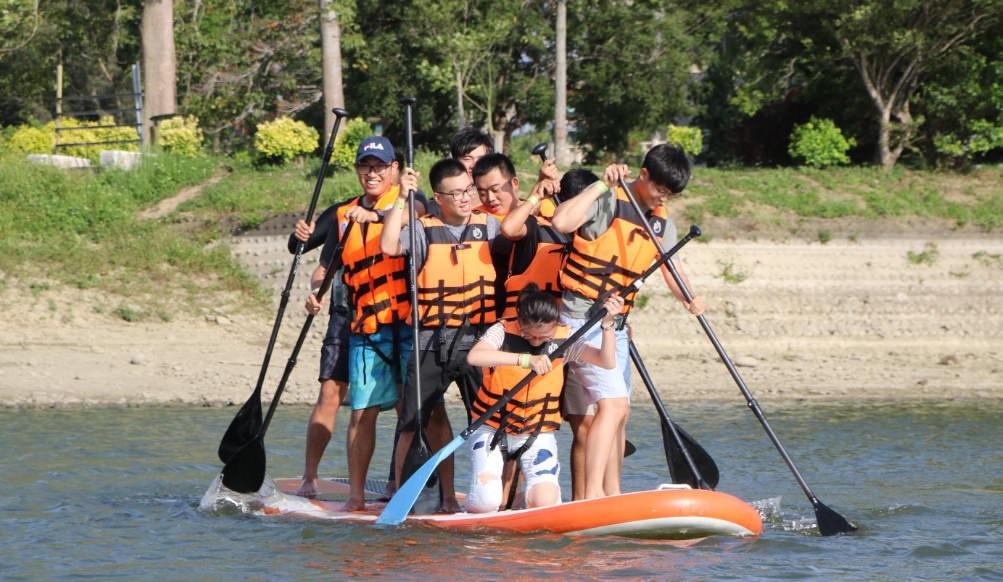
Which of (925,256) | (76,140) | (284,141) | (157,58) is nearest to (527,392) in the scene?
(925,256)

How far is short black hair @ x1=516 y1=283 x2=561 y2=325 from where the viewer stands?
669 cm

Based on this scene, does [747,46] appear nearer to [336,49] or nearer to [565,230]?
[336,49]

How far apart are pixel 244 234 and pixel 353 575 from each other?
9.37m

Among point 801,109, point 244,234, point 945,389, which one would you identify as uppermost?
point 801,109

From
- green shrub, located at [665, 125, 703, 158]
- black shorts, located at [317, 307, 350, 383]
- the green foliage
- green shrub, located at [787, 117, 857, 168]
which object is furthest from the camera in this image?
green shrub, located at [665, 125, 703, 158]

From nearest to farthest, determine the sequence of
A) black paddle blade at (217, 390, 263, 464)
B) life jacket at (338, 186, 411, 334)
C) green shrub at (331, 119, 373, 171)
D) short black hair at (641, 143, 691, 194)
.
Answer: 1. short black hair at (641, 143, 691, 194)
2. life jacket at (338, 186, 411, 334)
3. black paddle blade at (217, 390, 263, 464)
4. green shrub at (331, 119, 373, 171)

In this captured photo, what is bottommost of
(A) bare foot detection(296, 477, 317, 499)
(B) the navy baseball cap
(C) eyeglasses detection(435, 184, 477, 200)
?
(A) bare foot detection(296, 477, 317, 499)

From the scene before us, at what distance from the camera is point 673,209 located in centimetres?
1636

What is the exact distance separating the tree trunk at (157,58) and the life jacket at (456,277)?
12744 mm

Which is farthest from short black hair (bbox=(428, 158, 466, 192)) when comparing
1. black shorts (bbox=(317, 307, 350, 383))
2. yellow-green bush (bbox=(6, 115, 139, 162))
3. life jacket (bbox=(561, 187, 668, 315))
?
yellow-green bush (bbox=(6, 115, 139, 162))

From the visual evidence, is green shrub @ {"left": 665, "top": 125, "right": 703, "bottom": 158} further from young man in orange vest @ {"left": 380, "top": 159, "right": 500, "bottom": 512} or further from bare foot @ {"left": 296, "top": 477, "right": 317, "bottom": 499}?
young man in orange vest @ {"left": 380, "top": 159, "right": 500, "bottom": 512}

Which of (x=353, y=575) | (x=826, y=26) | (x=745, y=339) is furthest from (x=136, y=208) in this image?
(x=353, y=575)

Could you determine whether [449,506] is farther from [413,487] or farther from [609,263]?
[609,263]

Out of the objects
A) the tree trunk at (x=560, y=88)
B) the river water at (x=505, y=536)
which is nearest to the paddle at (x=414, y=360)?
the river water at (x=505, y=536)
